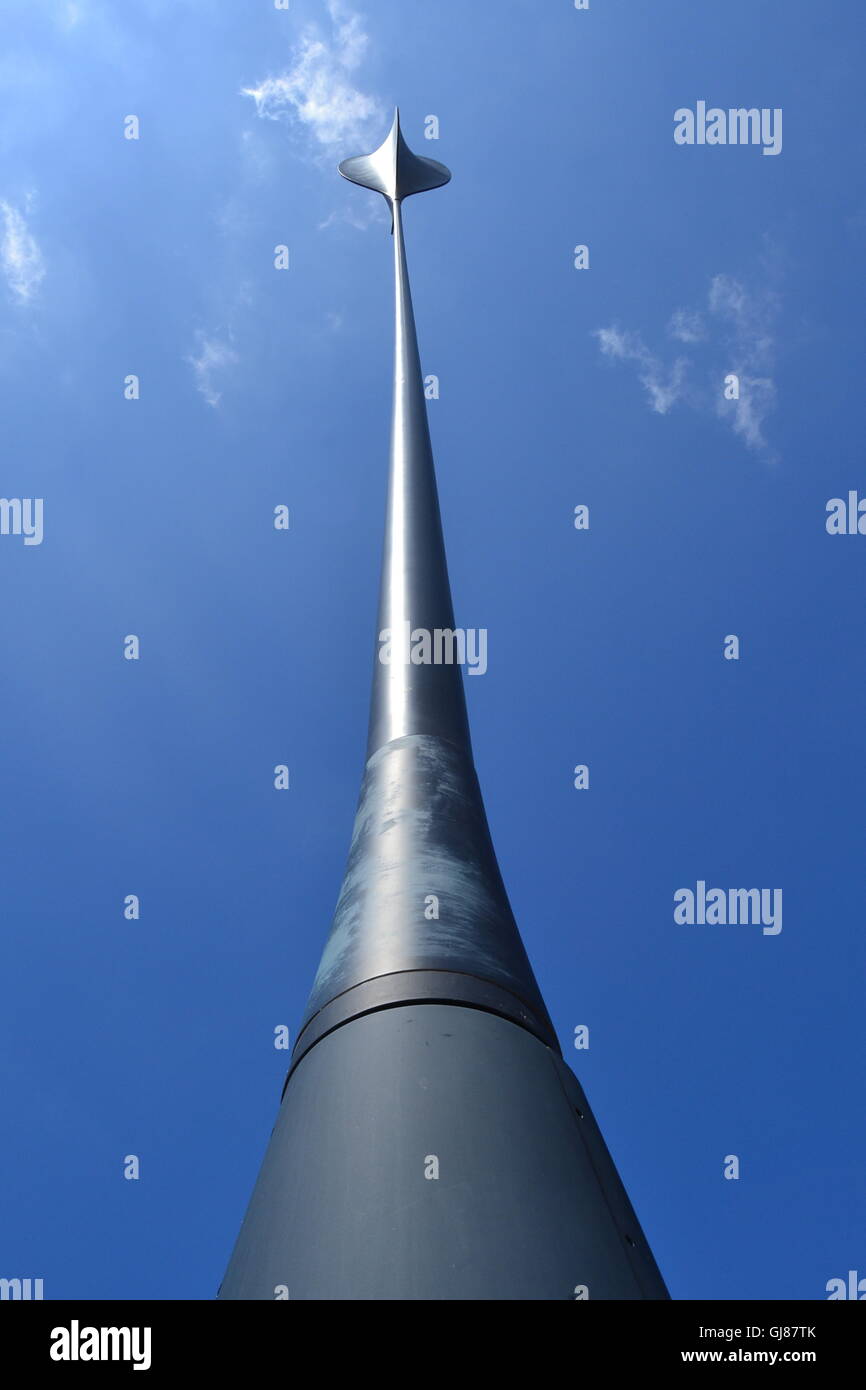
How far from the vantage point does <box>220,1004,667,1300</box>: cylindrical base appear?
3.65 meters

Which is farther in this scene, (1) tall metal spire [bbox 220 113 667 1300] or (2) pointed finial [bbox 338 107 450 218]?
(2) pointed finial [bbox 338 107 450 218]

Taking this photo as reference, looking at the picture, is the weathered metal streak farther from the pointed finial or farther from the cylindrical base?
the pointed finial

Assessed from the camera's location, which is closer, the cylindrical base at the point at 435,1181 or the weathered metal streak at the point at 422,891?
the cylindrical base at the point at 435,1181

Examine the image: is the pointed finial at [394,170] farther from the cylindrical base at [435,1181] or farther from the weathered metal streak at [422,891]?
the cylindrical base at [435,1181]

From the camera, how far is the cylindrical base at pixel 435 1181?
3650 millimetres

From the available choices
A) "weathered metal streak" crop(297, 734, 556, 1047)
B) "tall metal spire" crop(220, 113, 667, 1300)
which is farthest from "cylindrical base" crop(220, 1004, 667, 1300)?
"weathered metal streak" crop(297, 734, 556, 1047)

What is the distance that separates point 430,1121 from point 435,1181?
0.30 metres

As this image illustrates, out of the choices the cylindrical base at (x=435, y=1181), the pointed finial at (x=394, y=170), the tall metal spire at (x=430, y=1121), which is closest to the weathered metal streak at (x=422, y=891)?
the tall metal spire at (x=430, y=1121)

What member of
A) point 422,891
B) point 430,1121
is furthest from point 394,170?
point 430,1121
